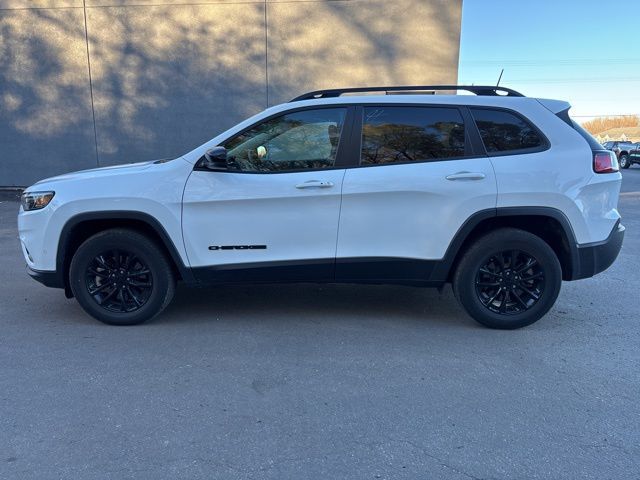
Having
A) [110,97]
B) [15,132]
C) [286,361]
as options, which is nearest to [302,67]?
[110,97]

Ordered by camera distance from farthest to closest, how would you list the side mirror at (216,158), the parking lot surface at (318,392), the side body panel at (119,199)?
the side body panel at (119,199) → the side mirror at (216,158) → the parking lot surface at (318,392)

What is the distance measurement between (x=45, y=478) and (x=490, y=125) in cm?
387

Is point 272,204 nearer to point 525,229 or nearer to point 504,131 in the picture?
point 504,131

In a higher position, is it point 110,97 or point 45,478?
point 110,97

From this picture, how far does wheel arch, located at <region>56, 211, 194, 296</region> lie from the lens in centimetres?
391

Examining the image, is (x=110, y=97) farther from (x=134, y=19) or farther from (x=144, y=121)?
(x=134, y=19)

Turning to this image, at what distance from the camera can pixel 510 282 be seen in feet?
13.2

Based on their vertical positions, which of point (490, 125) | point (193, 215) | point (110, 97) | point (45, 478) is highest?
point (110, 97)

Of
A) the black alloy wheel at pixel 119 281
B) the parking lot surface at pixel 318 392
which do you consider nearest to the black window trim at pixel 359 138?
the black alloy wheel at pixel 119 281

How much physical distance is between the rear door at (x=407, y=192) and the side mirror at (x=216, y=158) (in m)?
1.00

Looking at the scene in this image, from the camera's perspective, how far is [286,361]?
350 cm

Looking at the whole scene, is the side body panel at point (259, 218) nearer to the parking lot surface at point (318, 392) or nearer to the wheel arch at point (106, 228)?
the wheel arch at point (106, 228)

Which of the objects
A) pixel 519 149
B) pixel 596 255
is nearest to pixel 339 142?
pixel 519 149

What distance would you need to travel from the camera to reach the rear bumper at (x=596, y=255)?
3920 millimetres
